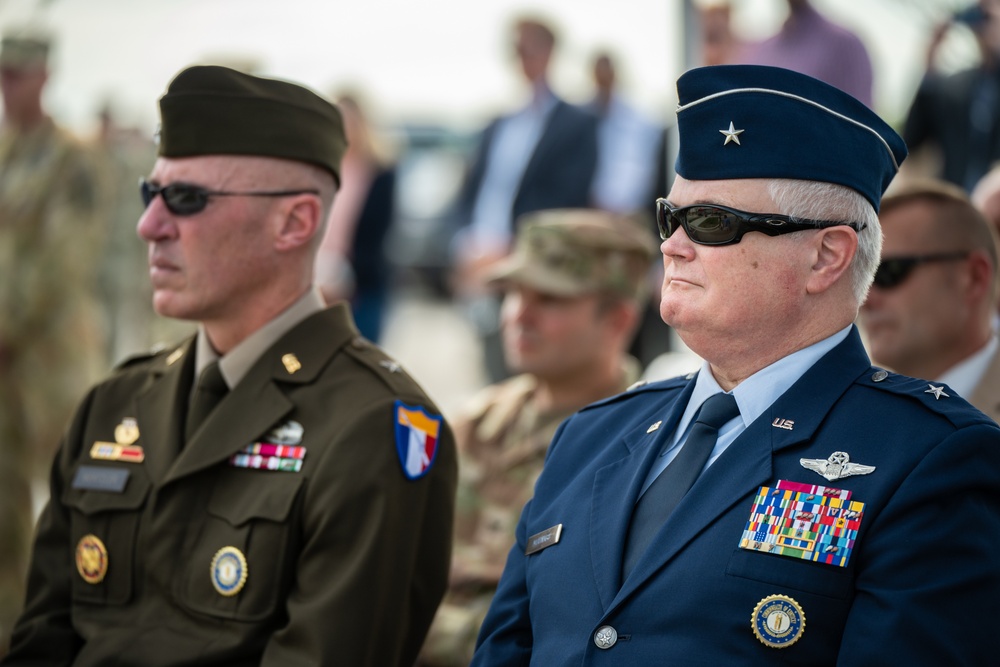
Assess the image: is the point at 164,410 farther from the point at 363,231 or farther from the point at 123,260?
the point at 123,260

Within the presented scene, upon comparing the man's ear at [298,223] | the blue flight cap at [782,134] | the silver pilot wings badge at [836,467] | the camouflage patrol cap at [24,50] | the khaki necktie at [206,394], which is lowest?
the khaki necktie at [206,394]

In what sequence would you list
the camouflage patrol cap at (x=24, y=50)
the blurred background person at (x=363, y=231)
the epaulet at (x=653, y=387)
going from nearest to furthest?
the epaulet at (x=653, y=387), the camouflage patrol cap at (x=24, y=50), the blurred background person at (x=363, y=231)

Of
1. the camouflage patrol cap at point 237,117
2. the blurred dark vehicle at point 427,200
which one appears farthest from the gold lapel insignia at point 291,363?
the blurred dark vehicle at point 427,200

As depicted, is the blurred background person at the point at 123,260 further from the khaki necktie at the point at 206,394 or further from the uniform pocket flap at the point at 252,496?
the uniform pocket flap at the point at 252,496

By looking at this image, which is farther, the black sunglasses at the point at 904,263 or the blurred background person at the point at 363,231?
the blurred background person at the point at 363,231

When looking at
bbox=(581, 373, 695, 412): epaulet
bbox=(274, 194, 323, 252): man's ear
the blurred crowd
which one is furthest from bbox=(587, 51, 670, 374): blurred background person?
bbox=(581, 373, 695, 412): epaulet

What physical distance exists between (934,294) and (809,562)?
5.38ft

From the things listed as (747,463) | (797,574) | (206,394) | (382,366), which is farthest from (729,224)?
(206,394)

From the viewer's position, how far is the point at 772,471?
2363 millimetres

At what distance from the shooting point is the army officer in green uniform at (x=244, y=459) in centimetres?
298

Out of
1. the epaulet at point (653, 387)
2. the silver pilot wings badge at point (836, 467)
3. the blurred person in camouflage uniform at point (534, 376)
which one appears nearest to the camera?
the silver pilot wings badge at point (836, 467)

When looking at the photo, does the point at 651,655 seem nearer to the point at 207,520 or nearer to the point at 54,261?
the point at 207,520

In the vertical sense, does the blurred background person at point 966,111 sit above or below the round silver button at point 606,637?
above

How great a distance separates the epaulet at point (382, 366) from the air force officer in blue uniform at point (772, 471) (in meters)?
0.61
